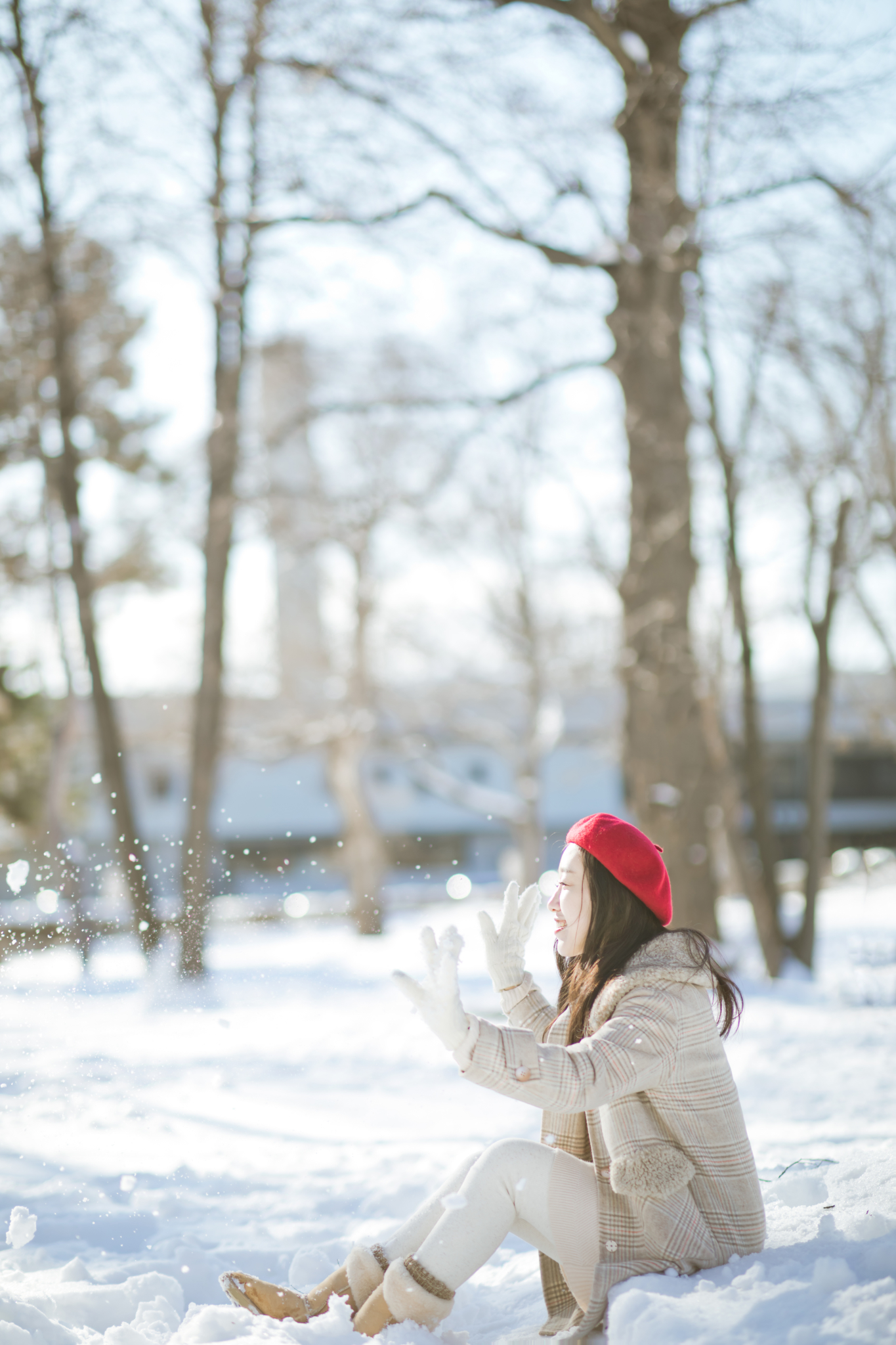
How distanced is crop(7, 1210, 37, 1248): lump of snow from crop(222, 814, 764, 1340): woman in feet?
3.15

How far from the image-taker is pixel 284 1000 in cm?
960

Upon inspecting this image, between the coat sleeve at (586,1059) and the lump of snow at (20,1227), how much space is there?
1.83 metres

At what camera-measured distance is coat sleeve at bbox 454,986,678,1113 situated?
2.19 m

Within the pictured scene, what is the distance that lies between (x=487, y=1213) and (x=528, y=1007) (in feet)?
1.65

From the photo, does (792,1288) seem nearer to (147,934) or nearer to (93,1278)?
(93,1278)

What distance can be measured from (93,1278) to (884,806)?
42.5 m

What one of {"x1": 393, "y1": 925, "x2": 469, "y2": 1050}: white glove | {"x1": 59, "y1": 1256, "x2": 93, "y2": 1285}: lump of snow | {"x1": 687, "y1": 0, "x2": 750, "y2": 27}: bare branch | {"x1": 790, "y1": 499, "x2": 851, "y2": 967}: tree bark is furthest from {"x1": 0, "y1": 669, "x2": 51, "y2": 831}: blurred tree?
{"x1": 393, "y1": 925, "x2": 469, "y2": 1050}: white glove

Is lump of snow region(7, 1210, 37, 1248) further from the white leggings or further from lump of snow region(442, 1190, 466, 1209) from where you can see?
lump of snow region(442, 1190, 466, 1209)

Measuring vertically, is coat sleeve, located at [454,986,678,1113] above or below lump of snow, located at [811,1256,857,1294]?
above

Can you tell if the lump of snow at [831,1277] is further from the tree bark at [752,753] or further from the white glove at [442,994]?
the tree bark at [752,753]

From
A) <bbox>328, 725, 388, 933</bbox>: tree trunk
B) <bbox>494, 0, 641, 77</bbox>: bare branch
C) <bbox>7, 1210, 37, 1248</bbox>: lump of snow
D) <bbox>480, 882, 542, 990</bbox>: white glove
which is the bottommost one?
<bbox>328, 725, 388, 933</bbox>: tree trunk

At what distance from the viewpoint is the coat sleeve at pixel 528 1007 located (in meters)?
2.84

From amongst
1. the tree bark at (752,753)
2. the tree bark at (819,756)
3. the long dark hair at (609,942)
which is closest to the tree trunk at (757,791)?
the tree bark at (752,753)

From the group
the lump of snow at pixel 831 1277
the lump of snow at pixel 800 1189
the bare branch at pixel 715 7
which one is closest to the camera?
the lump of snow at pixel 831 1277
